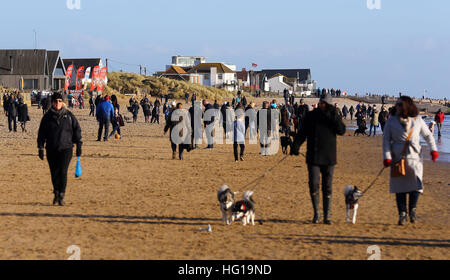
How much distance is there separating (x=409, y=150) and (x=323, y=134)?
4.10 feet

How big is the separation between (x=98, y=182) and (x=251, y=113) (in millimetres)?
11284

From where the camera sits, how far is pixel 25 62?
75500mm

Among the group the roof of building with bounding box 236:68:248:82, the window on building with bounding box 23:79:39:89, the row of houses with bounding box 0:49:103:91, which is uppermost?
the roof of building with bounding box 236:68:248:82

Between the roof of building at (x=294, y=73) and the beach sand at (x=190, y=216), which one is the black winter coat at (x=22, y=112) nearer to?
the beach sand at (x=190, y=216)

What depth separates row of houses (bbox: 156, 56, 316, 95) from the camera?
122 metres

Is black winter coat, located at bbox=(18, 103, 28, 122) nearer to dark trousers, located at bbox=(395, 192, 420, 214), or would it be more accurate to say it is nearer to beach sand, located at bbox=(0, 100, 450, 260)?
beach sand, located at bbox=(0, 100, 450, 260)

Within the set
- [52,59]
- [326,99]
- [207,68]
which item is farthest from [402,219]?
[207,68]

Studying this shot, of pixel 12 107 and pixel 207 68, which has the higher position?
pixel 207 68

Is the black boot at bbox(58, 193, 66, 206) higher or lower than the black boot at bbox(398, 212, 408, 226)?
higher

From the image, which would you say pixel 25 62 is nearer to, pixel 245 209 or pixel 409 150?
pixel 245 209

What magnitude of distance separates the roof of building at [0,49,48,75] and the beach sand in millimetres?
60743

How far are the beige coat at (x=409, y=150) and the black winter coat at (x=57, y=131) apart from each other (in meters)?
5.11

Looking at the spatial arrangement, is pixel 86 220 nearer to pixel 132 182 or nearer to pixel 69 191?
pixel 69 191

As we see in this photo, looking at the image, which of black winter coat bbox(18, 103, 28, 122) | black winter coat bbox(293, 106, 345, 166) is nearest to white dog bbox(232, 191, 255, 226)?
black winter coat bbox(293, 106, 345, 166)
